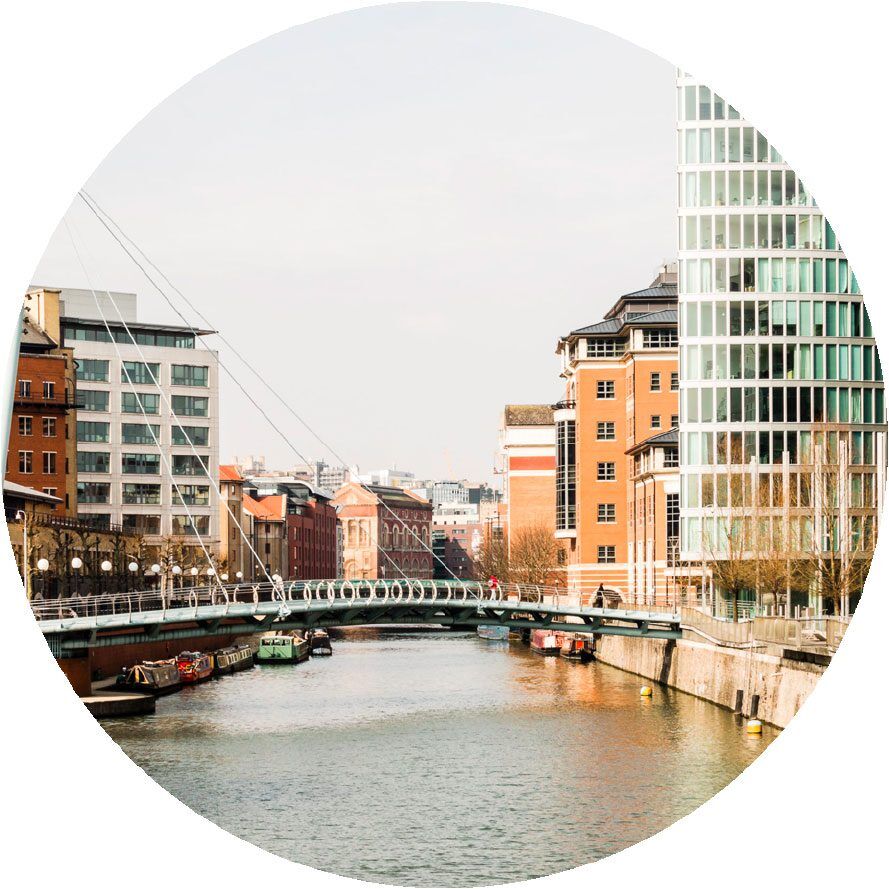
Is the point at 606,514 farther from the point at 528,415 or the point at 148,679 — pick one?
the point at 148,679

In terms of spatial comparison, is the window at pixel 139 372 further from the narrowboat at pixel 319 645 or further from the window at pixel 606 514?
the window at pixel 606 514

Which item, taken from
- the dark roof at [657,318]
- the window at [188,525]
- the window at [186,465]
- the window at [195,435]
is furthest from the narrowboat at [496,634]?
the dark roof at [657,318]

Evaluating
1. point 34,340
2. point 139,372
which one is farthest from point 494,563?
point 34,340

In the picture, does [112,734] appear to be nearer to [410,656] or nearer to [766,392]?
[766,392]

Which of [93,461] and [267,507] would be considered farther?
[267,507]

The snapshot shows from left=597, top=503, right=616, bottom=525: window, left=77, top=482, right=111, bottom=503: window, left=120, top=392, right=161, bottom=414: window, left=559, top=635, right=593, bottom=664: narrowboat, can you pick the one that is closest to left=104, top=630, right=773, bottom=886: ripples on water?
left=559, top=635, right=593, bottom=664: narrowboat

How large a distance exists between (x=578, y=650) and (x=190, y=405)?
28.3 meters

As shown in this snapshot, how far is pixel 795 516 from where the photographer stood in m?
55.8

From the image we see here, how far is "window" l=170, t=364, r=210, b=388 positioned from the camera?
309 ft

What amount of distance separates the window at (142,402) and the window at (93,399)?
0.94m

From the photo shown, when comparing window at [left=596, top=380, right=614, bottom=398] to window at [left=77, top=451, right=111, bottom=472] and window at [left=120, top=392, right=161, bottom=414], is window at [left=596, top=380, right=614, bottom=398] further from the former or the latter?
window at [left=77, top=451, right=111, bottom=472]

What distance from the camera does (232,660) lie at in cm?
7025

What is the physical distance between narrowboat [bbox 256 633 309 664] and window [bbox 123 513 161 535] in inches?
617

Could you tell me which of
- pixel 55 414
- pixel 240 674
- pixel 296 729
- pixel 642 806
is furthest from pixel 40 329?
pixel 642 806
